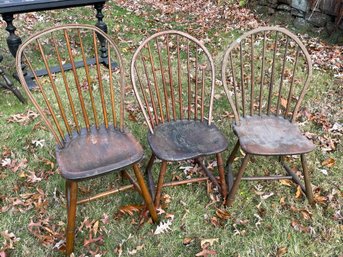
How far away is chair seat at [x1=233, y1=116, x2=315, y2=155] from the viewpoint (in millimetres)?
2201

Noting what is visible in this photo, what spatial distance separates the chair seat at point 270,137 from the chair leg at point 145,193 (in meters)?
0.71

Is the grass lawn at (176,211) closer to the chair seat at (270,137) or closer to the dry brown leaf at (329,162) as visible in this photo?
the dry brown leaf at (329,162)

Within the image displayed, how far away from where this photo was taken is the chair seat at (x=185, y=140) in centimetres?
214

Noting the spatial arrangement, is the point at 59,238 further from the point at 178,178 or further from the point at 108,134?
the point at 178,178

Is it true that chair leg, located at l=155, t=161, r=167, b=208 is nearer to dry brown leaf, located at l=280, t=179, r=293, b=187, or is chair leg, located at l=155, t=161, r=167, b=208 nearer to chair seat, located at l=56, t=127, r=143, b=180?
chair seat, located at l=56, t=127, r=143, b=180

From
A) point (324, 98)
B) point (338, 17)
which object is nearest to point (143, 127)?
point (324, 98)

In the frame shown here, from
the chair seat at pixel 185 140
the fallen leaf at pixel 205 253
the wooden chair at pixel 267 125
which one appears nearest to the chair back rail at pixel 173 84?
the chair seat at pixel 185 140

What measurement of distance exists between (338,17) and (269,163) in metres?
2.97

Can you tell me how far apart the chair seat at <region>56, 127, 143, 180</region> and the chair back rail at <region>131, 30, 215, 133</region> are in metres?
0.25

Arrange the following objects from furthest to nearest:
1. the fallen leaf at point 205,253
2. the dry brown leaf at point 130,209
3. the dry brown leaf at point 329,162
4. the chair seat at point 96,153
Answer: the dry brown leaf at point 329,162
the dry brown leaf at point 130,209
the fallen leaf at point 205,253
the chair seat at point 96,153

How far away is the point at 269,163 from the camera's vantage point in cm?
294

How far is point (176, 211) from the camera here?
253cm

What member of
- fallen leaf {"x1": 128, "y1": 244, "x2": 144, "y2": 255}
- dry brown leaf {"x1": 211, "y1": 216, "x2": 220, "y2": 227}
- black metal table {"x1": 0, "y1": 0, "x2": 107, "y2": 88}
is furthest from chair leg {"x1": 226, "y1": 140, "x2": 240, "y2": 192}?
black metal table {"x1": 0, "y1": 0, "x2": 107, "y2": 88}

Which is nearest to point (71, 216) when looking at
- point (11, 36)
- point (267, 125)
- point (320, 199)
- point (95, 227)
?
point (95, 227)
